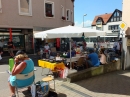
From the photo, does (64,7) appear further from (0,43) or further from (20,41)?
(0,43)

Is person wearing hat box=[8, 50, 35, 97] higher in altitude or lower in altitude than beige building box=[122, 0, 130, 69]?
lower

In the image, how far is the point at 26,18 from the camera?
14234mm

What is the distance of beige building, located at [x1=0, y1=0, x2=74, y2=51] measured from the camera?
1295 cm

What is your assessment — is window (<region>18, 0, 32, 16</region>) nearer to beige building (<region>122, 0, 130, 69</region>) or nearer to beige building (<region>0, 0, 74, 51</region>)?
beige building (<region>0, 0, 74, 51</region>)

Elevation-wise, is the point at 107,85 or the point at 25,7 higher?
the point at 25,7

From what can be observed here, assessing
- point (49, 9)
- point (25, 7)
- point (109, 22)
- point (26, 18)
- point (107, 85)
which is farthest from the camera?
point (109, 22)

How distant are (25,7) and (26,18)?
1207 millimetres

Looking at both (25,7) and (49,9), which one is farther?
(49,9)

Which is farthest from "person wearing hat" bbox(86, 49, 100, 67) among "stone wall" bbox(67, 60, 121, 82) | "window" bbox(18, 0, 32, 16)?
"window" bbox(18, 0, 32, 16)

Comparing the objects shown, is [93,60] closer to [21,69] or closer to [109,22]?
[21,69]

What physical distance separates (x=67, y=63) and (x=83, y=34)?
2.01 metres

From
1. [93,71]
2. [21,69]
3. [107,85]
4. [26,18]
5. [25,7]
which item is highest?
[25,7]

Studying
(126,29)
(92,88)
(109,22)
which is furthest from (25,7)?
(109,22)

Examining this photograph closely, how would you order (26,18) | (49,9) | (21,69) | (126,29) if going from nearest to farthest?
(21,69) → (126,29) → (26,18) → (49,9)
